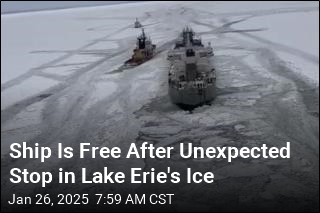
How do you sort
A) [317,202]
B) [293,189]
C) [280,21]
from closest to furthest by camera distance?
1. [317,202]
2. [293,189]
3. [280,21]

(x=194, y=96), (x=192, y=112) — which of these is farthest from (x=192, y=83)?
(x=192, y=112)

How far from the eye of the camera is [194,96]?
684 cm

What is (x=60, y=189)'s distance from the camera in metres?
4.16

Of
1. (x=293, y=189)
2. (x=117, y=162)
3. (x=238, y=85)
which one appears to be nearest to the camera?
(x=293, y=189)

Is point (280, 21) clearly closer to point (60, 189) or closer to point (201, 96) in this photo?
point (201, 96)

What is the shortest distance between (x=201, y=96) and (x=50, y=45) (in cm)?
1095

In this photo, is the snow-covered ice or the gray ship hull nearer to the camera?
the snow-covered ice

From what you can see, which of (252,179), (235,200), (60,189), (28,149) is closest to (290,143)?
(252,179)

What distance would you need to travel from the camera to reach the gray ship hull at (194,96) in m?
6.85

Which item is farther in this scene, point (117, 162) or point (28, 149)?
point (28, 149)

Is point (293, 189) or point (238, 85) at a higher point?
point (238, 85)

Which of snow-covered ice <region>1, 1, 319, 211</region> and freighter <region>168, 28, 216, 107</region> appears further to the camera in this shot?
freighter <region>168, 28, 216, 107</region>

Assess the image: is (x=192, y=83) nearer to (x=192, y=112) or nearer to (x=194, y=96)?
Answer: (x=194, y=96)

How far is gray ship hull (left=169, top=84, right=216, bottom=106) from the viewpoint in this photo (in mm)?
6848
